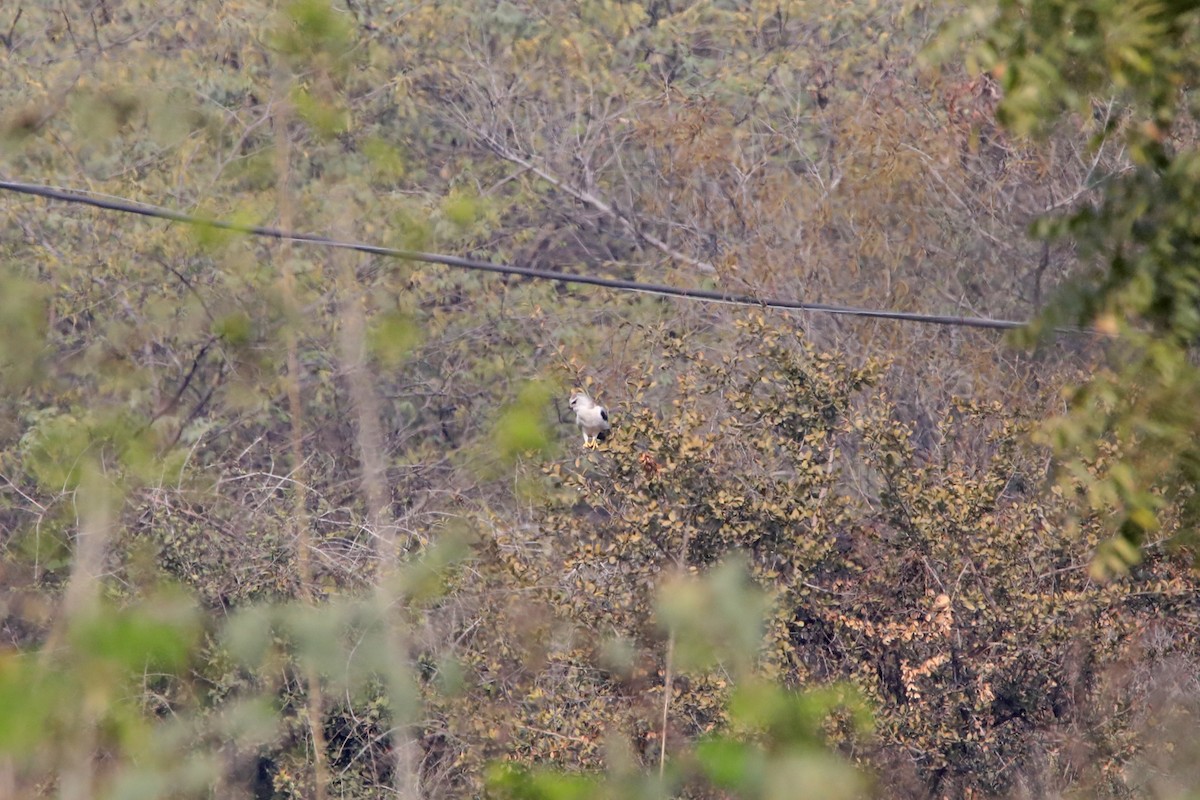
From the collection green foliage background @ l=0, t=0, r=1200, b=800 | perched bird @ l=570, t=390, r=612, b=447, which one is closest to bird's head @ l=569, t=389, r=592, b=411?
perched bird @ l=570, t=390, r=612, b=447

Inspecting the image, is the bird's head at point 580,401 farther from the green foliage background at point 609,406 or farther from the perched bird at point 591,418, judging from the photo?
the green foliage background at point 609,406

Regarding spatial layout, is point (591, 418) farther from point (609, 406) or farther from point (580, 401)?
point (609, 406)

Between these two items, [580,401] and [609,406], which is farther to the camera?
[609,406]

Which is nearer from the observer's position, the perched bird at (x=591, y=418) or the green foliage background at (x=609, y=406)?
the green foliage background at (x=609, y=406)

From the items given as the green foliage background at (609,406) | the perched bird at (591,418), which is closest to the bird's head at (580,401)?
the perched bird at (591,418)

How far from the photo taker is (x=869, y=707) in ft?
25.1

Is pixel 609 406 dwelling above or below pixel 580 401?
below

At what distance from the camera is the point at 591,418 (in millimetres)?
8047

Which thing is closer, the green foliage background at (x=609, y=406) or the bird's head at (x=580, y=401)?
the green foliage background at (x=609, y=406)

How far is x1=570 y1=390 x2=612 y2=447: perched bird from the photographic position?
8.04 metres

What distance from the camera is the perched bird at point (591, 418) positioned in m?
8.04

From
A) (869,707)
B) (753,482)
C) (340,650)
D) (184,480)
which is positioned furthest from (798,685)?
(184,480)

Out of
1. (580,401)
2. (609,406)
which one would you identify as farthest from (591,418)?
(609,406)

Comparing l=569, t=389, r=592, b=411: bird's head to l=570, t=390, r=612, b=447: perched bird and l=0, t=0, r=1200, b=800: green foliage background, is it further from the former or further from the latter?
l=0, t=0, r=1200, b=800: green foliage background
